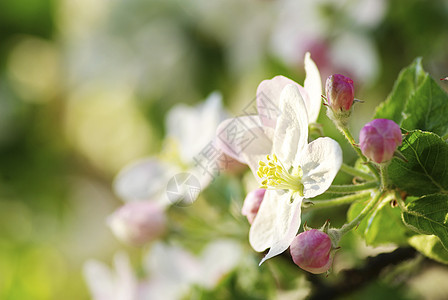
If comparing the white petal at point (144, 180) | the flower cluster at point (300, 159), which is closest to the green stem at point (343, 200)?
the flower cluster at point (300, 159)

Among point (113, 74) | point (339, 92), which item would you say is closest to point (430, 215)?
point (339, 92)

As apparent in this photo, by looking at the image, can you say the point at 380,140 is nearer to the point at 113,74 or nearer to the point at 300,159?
the point at 300,159

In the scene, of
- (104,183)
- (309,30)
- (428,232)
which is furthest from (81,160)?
(428,232)

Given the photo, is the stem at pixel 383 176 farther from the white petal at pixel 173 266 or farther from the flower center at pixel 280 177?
the white petal at pixel 173 266

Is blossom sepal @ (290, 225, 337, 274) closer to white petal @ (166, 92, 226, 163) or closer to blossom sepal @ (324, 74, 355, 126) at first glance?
blossom sepal @ (324, 74, 355, 126)

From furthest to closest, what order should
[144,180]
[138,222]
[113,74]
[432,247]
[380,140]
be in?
[113,74]
[144,180]
[138,222]
[432,247]
[380,140]

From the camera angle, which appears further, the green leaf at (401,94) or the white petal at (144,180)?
the white petal at (144,180)
